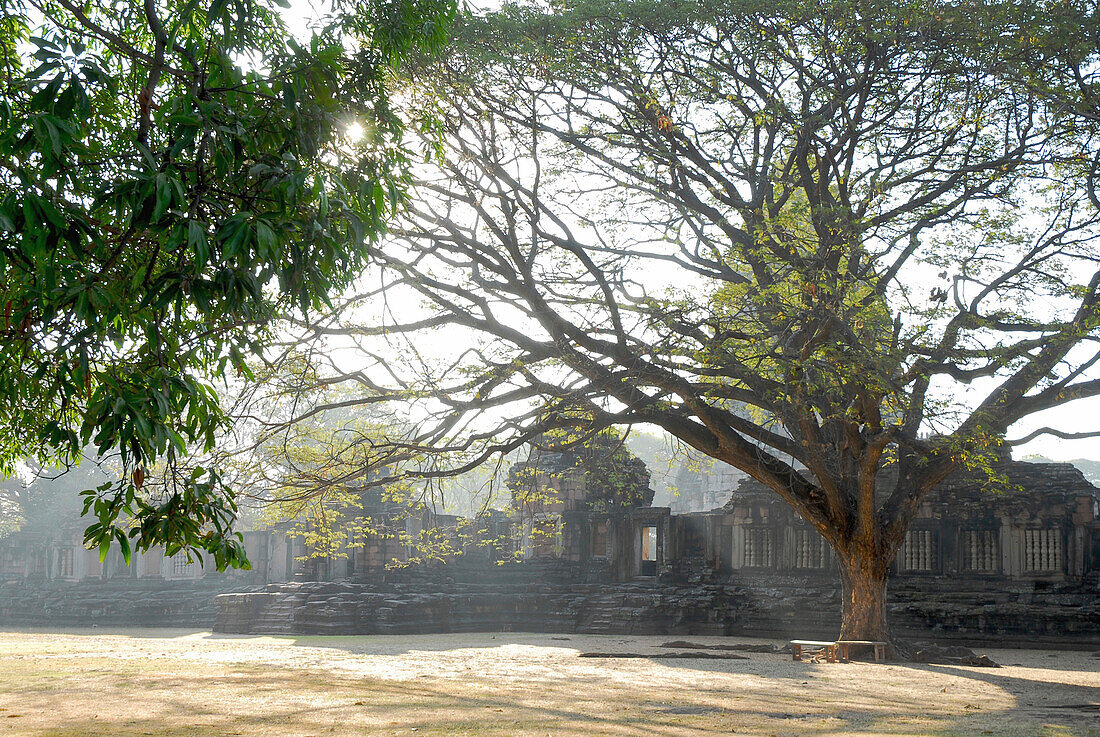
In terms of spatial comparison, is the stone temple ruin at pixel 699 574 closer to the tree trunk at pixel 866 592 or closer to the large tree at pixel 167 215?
the tree trunk at pixel 866 592

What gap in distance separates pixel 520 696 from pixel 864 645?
6337 mm

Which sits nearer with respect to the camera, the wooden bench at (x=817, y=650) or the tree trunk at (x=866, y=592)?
the wooden bench at (x=817, y=650)

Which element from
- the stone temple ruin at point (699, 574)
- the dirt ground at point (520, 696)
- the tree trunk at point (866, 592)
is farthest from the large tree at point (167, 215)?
the stone temple ruin at point (699, 574)

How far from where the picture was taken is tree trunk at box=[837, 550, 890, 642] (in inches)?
512

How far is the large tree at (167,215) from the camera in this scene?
144 inches

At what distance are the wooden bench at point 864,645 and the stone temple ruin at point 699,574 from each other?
17.4ft

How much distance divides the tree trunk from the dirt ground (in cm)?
87

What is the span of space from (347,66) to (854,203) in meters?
8.84

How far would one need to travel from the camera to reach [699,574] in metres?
22.7

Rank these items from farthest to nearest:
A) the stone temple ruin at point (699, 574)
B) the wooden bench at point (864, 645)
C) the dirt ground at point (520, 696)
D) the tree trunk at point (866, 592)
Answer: the stone temple ruin at point (699, 574)
the tree trunk at point (866, 592)
the wooden bench at point (864, 645)
the dirt ground at point (520, 696)

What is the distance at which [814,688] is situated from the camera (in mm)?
9406

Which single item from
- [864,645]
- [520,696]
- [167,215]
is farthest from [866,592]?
[167,215]

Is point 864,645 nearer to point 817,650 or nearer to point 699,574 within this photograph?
point 817,650

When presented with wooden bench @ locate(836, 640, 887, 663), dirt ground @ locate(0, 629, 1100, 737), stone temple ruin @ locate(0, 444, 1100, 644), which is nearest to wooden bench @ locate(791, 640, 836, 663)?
wooden bench @ locate(836, 640, 887, 663)
